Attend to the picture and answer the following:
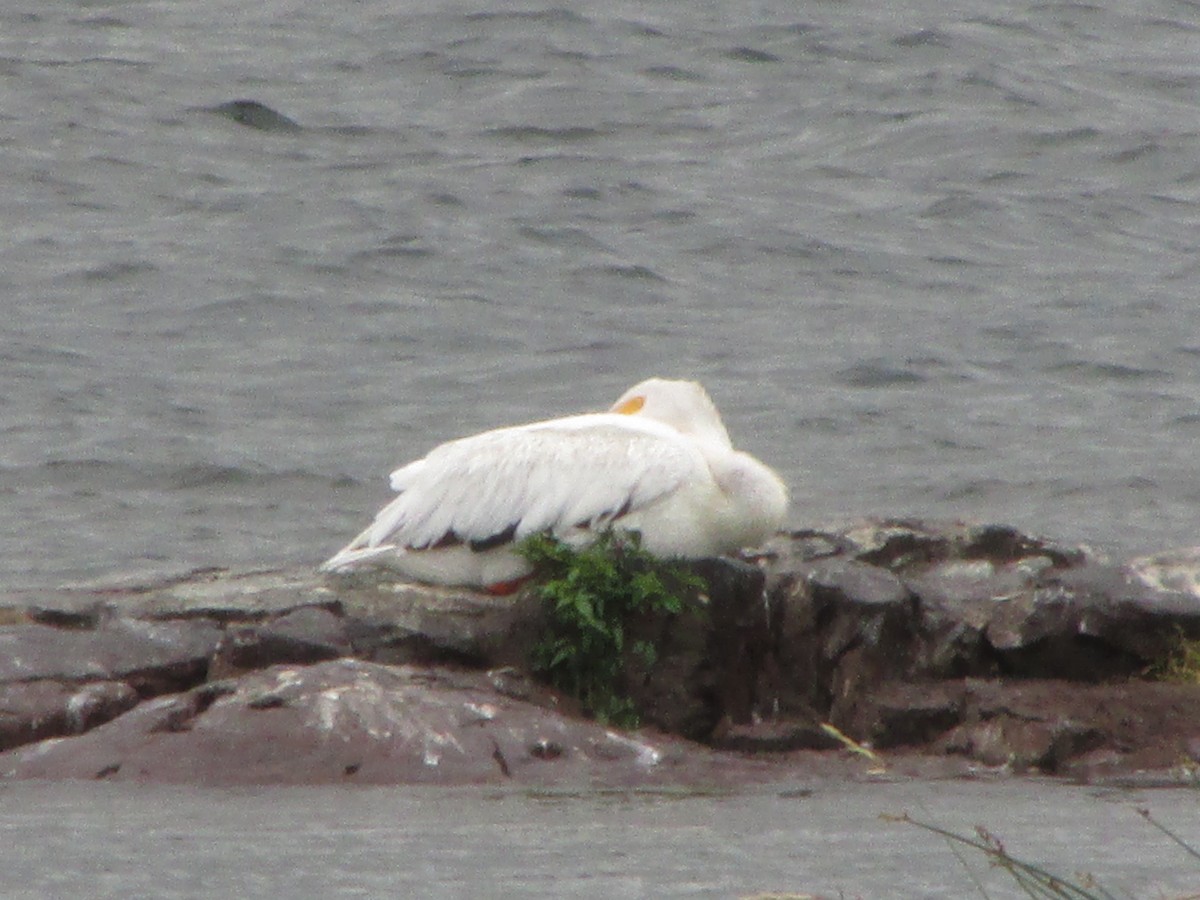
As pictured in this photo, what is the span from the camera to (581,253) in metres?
19.5

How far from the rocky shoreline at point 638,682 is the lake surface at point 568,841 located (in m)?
0.27

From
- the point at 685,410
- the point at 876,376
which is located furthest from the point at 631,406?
the point at 876,376

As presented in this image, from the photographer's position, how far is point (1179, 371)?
17578 millimetres

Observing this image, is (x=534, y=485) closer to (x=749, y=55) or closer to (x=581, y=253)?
(x=581, y=253)

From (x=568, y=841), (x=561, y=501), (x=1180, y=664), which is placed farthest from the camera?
(x=561, y=501)

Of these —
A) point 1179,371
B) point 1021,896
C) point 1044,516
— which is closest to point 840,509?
point 1044,516

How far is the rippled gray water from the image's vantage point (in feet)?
49.6

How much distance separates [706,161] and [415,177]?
2.75 metres

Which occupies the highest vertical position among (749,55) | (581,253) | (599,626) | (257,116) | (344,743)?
(599,626)

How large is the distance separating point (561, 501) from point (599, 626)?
2.49 ft

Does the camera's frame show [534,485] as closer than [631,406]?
Yes

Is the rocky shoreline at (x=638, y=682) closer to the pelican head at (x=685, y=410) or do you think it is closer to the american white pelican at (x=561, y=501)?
the american white pelican at (x=561, y=501)

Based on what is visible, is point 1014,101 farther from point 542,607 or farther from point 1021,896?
point 1021,896

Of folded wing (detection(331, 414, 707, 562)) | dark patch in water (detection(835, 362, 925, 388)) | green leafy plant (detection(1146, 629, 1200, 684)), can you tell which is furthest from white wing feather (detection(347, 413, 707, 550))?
dark patch in water (detection(835, 362, 925, 388))
